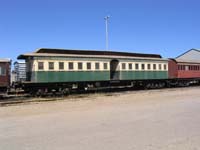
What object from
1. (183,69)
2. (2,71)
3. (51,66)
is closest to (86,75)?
(51,66)

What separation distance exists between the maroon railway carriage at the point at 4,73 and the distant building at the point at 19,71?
192cm

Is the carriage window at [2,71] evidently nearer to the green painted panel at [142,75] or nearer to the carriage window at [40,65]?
the carriage window at [40,65]

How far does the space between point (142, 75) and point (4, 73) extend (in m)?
14.4

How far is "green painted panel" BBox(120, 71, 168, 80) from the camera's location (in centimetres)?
2985

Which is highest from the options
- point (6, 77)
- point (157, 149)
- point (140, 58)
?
point (140, 58)

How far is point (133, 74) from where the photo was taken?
30.5 meters

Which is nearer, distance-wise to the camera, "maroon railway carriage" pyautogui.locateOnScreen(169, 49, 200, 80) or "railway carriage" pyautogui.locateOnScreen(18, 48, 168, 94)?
"railway carriage" pyautogui.locateOnScreen(18, 48, 168, 94)

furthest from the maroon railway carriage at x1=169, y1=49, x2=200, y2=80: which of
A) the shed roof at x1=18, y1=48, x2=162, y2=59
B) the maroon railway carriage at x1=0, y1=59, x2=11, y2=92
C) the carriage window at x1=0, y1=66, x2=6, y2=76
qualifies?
the carriage window at x1=0, y1=66, x2=6, y2=76

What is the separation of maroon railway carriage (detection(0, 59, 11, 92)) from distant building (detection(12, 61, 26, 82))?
1920 mm

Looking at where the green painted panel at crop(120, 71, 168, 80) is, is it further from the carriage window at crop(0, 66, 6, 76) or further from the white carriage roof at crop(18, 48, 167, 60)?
the carriage window at crop(0, 66, 6, 76)

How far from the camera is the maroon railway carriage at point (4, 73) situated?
71.8 feet

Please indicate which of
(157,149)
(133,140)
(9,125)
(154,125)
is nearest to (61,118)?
(9,125)

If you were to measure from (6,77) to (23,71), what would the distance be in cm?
285

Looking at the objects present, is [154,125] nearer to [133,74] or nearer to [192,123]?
[192,123]
